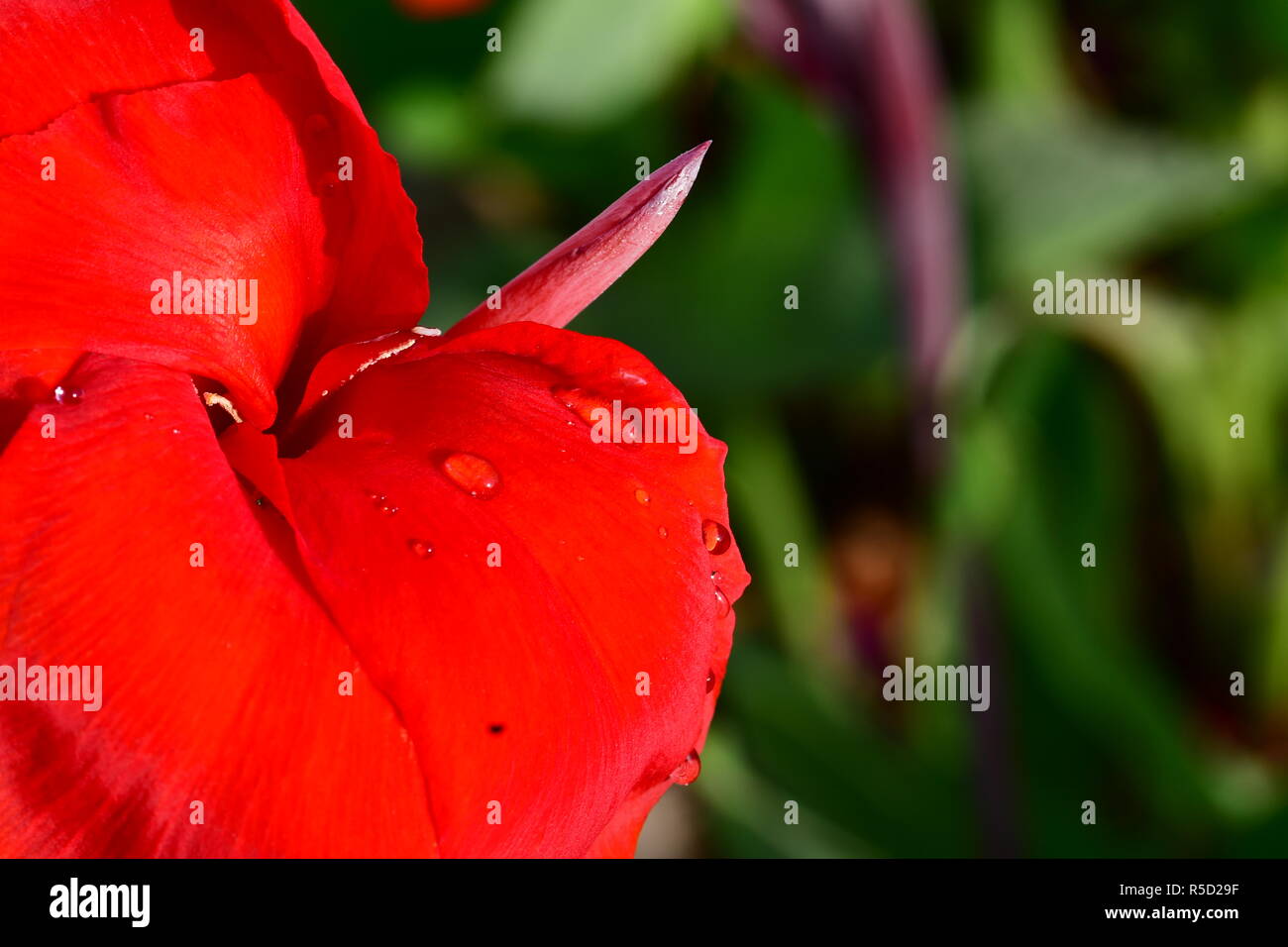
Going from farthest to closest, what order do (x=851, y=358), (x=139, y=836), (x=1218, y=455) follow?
(x=1218, y=455) < (x=851, y=358) < (x=139, y=836)

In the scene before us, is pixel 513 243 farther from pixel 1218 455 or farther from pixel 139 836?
pixel 139 836

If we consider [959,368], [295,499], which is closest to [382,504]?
[295,499]

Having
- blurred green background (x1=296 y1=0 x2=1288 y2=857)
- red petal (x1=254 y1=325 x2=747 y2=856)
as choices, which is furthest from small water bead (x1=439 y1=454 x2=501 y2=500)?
blurred green background (x1=296 y1=0 x2=1288 y2=857)

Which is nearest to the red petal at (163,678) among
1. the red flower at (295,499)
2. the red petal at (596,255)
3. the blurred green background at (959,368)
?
the red flower at (295,499)

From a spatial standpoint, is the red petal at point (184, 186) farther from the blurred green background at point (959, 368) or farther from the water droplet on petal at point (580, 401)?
the blurred green background at point (959, 368)

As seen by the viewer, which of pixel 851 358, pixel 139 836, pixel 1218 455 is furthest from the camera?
pixel 1218 455

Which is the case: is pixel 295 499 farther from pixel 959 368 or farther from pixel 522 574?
pixel 959 368

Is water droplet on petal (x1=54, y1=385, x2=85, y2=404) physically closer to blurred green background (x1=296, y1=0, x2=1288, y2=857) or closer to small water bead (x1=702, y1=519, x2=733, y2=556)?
small water bead (x1=702, y1=519, x2=733, y2=556)

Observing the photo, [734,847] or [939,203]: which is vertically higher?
[939,203]
